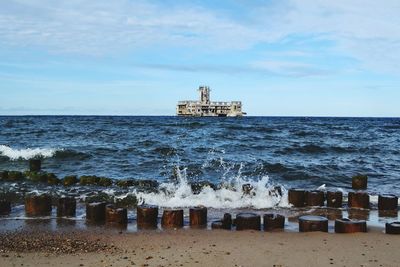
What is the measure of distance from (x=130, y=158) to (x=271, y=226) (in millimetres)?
14108

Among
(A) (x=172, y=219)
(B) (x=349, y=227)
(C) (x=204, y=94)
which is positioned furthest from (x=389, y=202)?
(C) (x=204, y=94)

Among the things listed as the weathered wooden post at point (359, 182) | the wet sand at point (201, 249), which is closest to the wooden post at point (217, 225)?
the wet sand at point (201, 249)

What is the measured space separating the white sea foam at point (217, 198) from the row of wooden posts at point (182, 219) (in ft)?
7.92

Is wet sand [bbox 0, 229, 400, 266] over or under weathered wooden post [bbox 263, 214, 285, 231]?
under

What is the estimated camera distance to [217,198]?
1146cm

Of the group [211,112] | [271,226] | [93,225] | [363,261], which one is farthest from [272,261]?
[211,112]

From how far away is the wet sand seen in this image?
615 centimetres

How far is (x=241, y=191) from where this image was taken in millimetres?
12008

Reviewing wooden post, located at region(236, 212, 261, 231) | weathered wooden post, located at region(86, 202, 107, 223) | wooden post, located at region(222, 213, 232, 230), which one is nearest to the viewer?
wooden post, located at region(236, 212, 261, 231)

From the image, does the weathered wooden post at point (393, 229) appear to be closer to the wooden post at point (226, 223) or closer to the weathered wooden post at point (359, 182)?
the wooden post at point (226, 223)

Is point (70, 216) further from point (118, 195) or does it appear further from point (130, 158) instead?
point (130, 158)

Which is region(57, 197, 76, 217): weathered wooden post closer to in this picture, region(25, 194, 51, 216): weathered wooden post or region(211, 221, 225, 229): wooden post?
region(25, 194, 51, 216): weathered wooden post

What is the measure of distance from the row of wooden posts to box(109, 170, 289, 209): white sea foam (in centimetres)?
241

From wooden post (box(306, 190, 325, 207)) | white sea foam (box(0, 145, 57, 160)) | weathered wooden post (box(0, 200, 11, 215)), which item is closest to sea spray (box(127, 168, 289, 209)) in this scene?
wooden post (box(306, 190, 325, 207))
